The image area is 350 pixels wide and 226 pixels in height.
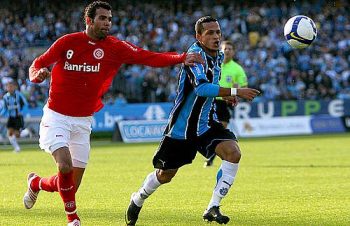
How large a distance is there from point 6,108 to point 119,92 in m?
9.37

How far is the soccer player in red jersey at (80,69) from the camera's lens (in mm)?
9148

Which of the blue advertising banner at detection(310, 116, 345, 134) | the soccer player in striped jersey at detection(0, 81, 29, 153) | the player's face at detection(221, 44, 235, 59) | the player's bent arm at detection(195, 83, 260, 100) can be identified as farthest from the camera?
the blue advertising banner at detection(310, 116, 345, 134)

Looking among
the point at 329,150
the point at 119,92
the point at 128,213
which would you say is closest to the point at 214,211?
the point at 128,213

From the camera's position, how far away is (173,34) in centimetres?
3819

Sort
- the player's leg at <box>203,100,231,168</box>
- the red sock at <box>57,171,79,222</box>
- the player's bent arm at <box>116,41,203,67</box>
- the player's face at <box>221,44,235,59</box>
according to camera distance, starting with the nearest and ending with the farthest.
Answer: the red sock at <box>57,171,79,222</box> < the player's bent arm at <box>116,41,203,67</box> < the player's leg at <box>203,100,231,168</box> < the player's face at <box>221,44,235,59</box>

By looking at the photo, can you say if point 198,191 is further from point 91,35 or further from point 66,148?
point 91,35

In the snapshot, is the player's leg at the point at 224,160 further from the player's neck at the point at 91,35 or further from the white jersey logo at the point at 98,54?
the player's neck at the point at 91,35

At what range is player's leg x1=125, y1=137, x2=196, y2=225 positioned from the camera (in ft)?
31.2

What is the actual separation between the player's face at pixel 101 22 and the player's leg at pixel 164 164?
139 centimetres

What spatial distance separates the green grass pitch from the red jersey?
1.43m

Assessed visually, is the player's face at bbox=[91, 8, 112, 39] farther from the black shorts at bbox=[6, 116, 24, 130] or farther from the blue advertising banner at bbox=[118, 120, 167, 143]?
the blue advertising banner at bbox=[118, 120, 167, 143]

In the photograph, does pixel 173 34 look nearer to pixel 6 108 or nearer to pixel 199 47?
pixel 6 108

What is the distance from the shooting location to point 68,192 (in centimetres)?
902

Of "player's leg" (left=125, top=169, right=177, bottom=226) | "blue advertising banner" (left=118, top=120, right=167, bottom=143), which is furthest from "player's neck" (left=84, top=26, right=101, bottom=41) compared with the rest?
"blue advertising banner" (left=118, top=120, right=167, bottom=143)
